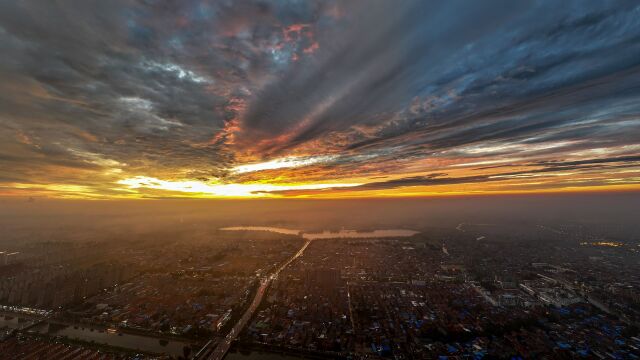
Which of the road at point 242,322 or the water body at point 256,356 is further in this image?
the road at point 242,322

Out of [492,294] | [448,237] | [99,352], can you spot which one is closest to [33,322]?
[99,352]

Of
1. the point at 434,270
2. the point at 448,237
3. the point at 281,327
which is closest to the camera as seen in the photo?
the point at 281,327

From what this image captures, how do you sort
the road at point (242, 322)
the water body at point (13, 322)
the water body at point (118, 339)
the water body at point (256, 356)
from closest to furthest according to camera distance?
the water body at point (256, 356) → the road at point (242, 322) → the water body at point (118, 339) → the water body at point (13, 322)

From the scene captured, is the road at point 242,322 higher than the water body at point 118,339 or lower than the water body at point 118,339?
lower

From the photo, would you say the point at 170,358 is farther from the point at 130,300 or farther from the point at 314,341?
the point at 130,300

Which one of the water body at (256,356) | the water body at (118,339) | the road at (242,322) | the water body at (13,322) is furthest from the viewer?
the water body at (13,322)

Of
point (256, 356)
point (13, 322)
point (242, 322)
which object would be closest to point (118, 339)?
point (242, 322)

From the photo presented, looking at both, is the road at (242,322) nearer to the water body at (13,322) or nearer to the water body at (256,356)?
the water body at (256,356)

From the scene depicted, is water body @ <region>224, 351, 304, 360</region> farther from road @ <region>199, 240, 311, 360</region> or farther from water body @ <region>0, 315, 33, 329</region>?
water body @ <region>0, 315, 33, 329</region>

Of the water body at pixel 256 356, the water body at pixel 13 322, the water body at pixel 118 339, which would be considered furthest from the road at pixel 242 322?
the water body at pixel 13 322
